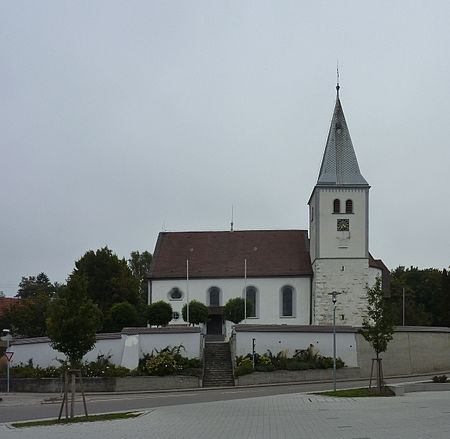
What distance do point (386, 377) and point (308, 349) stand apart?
541cm

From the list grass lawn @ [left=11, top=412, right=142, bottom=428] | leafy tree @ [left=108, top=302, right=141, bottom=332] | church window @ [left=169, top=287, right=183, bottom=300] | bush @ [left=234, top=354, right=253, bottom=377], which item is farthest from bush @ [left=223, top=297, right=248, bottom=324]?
grass lawn @ [left=11, top=412, right=142, bottom=428]

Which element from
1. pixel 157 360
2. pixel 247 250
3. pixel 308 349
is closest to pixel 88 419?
pixel 157 360

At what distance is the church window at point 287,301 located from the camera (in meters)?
69.5

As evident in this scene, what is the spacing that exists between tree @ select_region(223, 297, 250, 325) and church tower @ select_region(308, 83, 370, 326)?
6273 millimetres

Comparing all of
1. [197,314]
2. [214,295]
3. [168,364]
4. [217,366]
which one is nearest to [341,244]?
[214,295]

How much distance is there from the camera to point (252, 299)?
7038 cm

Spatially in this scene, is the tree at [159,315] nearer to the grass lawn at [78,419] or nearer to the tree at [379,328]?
the tree at [379,328]

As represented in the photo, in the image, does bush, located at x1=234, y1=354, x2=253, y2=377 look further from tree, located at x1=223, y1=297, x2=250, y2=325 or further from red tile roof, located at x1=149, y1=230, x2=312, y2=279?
red tile roof, located at x1=149, y1=230, x2=312, y2=279

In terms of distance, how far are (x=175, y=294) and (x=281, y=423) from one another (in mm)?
49425

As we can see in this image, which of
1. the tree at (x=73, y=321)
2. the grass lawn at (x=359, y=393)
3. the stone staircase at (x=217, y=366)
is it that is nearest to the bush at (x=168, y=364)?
the stone staircase at (x=217, y=366)

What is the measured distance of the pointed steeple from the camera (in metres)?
67.8

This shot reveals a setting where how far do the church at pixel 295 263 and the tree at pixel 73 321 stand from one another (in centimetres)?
4052

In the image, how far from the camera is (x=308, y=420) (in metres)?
23.2

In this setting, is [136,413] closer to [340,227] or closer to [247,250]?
[340,227]
